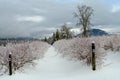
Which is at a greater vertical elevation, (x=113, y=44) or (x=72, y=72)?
(x=113, y=44)

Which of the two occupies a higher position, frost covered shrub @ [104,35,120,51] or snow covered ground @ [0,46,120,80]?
frost covered shrub @ [104,35,120,51]

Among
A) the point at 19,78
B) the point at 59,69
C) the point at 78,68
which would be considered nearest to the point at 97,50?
the point at 78,68

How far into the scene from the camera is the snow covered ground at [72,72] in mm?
12384

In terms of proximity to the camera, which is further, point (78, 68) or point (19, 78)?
point (78, 68)

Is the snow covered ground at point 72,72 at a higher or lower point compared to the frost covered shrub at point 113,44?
lower

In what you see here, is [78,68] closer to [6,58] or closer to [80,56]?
[80,56]

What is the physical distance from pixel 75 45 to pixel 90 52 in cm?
120

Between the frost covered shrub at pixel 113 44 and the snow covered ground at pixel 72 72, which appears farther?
the frost covered shrub at pixel 113 44

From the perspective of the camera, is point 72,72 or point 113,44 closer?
point 72,72

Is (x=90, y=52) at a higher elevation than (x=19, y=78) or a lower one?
higher

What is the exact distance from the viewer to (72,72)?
14.3 meters

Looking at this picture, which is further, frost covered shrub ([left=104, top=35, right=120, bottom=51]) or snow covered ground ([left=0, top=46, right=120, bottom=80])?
frost covered shrub ([left=104, top=35, right=120, bottom=51])

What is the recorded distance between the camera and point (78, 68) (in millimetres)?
14359

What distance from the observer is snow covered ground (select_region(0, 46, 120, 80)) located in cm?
1238
